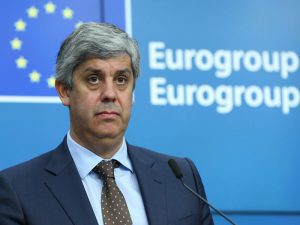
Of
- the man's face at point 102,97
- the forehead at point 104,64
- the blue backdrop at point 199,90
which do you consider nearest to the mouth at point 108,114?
the man's face at point 102,97

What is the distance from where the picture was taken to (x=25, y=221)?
6.82 feet

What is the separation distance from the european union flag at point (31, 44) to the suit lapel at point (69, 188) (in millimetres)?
794

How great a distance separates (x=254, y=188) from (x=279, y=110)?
33 cm

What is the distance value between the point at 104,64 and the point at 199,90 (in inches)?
40.8

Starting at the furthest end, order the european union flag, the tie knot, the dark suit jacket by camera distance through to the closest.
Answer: the european union flag < the tie knot < the dark suit jacket

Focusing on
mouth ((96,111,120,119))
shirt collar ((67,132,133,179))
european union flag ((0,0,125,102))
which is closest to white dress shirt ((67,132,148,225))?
shirt collar ((67,132,133,179))

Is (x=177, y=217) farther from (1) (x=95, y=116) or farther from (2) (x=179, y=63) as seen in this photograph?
(2) (x=179, y=63)

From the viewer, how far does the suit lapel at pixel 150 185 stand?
2.19 metres

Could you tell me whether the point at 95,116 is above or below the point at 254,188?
above

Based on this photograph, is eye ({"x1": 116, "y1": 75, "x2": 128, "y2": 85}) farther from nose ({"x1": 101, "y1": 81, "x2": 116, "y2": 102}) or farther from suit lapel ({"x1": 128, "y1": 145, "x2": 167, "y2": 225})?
suit lapel ({"x1": 128, "y1": 145, "x2": 167, "y2": 225})

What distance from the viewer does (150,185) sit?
226cm

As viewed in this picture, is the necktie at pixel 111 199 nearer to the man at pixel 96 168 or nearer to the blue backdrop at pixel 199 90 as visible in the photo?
the man at pixel 96 168

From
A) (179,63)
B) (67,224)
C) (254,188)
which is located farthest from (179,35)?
(67,224)

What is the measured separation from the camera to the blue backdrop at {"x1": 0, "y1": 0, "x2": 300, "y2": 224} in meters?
3.02
